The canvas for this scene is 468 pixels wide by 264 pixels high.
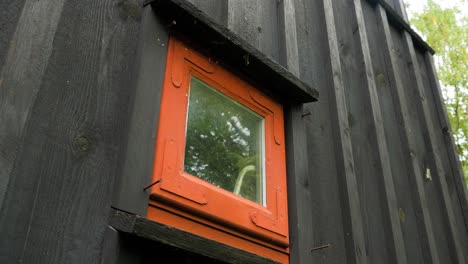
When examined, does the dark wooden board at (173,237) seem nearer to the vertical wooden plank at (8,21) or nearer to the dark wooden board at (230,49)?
the vertical wooden plank at (8,21)

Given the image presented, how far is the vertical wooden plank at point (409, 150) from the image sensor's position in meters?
3.33

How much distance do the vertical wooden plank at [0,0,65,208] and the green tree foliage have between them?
805 cm

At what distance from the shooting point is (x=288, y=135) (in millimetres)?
2547

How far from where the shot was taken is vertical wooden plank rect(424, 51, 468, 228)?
415 cm

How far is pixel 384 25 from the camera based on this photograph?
4270 millimetres

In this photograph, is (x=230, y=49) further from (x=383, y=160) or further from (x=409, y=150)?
(x=409, y=150)

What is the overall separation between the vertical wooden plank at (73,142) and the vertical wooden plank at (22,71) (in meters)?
0.02

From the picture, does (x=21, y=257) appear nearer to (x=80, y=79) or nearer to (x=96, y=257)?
(x=96, y=257)

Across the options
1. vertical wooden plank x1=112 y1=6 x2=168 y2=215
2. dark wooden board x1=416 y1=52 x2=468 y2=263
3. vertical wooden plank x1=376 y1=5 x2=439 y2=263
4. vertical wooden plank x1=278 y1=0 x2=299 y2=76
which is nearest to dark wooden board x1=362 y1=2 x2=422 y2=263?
vertical wooden plank x1=376 y1=5 x2=439 y2=263

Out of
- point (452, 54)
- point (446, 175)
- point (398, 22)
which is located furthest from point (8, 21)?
point (452, 54)

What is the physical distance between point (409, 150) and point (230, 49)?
1.95 m

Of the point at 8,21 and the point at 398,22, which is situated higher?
the point at 398,22

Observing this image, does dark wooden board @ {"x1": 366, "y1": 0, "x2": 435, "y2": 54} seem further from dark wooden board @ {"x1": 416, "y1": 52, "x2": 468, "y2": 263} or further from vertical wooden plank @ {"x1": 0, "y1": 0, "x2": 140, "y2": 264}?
vertical wooden plank @ {"x1": 0, "y1": 0, "x2": 140, "y2": 264}

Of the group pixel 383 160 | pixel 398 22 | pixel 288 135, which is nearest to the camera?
pixel 288 135
